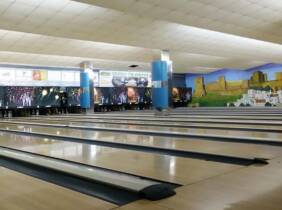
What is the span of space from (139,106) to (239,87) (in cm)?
708

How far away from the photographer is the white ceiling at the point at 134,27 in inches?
355

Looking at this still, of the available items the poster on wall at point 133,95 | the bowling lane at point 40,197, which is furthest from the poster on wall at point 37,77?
the bowling lane at point 40,197

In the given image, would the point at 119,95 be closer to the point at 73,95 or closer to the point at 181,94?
the point at 73,95

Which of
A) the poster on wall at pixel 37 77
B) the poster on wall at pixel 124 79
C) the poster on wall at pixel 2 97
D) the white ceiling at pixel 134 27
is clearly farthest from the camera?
the poster on wall at pixel 124 79

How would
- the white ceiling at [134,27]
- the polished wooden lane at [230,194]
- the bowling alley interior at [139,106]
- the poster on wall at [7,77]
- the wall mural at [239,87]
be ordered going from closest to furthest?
1. the polished wooden lane at [230,194]
2. the bowling alley interior at [139,106]
3. the white ceiling at [134,27]
4. the poster on wall at [7,77]
5. the wall mural at [239,87]

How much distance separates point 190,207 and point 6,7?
8530mm

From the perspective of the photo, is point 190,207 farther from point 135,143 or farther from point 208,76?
point 208,76

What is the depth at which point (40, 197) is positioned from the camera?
1.84m

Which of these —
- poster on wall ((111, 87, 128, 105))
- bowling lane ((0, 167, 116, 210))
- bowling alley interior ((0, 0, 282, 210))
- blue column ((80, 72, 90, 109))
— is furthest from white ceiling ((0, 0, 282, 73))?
bowling lane ((0, 167, 116, 210))

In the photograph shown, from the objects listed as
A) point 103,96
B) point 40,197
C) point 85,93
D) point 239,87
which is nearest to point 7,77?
point 85,93

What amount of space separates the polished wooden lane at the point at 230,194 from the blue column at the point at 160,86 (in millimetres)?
11044

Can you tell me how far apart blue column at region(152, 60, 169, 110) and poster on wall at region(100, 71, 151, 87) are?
759cm

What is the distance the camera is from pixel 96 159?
9.89 feet

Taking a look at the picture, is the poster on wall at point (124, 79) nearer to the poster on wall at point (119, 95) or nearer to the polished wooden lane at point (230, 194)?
the poster on wall at point (119, 95)
